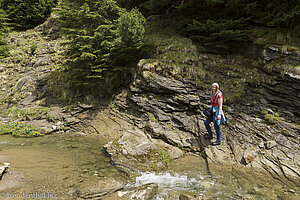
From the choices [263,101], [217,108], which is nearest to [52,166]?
[217,108]

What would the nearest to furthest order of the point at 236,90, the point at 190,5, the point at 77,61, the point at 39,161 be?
1. the point at 39,161
2. the point at 236,90
3. the point at 77,61
4. the point at 190,5

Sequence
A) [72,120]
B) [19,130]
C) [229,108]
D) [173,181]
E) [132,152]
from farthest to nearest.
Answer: [72,120], [19,130], [229,108], [132,152], [173,181]

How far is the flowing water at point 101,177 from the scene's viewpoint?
3623 millimetres

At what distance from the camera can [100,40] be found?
10266 millimetres

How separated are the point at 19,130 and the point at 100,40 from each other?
7261 mm

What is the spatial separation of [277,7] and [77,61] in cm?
1293

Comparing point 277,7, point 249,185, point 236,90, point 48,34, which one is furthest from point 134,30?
point 48,34

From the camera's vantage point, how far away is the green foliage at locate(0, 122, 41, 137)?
776cm

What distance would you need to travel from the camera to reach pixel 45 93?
38.6 ft

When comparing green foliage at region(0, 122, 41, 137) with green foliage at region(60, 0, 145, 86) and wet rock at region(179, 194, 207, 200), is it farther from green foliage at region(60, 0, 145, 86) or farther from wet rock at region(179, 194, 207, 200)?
wet rock at region(179, 194, 207, 200)

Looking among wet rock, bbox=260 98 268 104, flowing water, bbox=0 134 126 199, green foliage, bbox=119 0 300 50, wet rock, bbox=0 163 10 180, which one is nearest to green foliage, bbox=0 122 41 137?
flowing water, bbox=0 134 126 199

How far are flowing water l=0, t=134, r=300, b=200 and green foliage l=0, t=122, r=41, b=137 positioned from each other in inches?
67.6

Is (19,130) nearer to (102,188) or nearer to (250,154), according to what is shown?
(102,188)

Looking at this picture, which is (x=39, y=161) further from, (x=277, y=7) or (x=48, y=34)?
(x=48, y=34)
